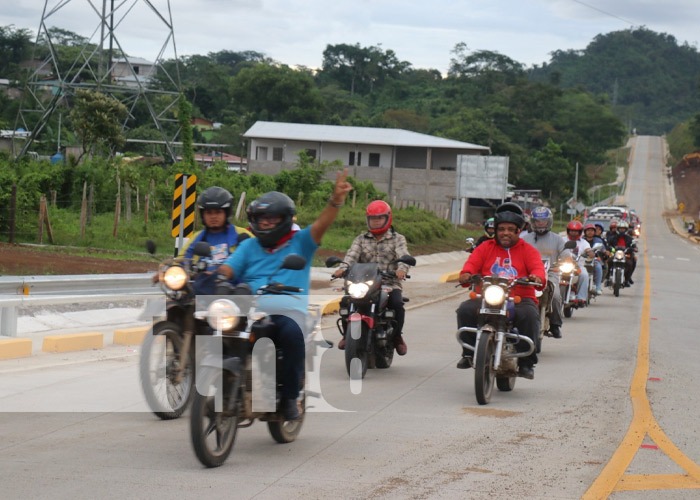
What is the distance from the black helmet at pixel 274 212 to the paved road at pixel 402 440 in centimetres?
160

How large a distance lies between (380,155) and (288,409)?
6179 centimetres

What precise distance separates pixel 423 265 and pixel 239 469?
27.4 m

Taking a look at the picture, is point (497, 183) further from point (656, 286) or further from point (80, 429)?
point (80, 429)

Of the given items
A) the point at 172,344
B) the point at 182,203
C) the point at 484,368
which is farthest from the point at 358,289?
the point at 182,203

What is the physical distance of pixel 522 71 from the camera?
152 meters

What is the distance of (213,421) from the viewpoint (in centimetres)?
668

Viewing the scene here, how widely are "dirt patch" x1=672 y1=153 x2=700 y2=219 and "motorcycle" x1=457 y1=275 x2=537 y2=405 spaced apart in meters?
97.5

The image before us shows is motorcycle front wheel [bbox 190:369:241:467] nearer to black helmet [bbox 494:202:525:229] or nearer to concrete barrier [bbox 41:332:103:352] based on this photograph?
black helmet [bbox 494:202:525:229]

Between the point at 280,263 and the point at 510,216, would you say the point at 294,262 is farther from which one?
the point at 510,216

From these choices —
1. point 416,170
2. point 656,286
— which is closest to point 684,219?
point 416,170

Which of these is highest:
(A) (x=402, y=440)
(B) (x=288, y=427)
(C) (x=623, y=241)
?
(C) (x=623, y=241)

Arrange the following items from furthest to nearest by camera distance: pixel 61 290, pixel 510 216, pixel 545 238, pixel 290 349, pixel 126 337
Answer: pixel 545 238
pixel 61 290
pixel 126 337
pixel 510 216
pixel 290 349

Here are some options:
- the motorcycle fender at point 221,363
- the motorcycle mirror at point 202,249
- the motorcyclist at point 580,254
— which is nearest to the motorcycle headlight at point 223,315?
the motorcycle fender at point 221,363

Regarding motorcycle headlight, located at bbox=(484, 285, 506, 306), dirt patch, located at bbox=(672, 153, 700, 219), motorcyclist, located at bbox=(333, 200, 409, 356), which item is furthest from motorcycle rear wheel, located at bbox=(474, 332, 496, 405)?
dirt patch, located at bbox=(672, 153, 700, 219)
